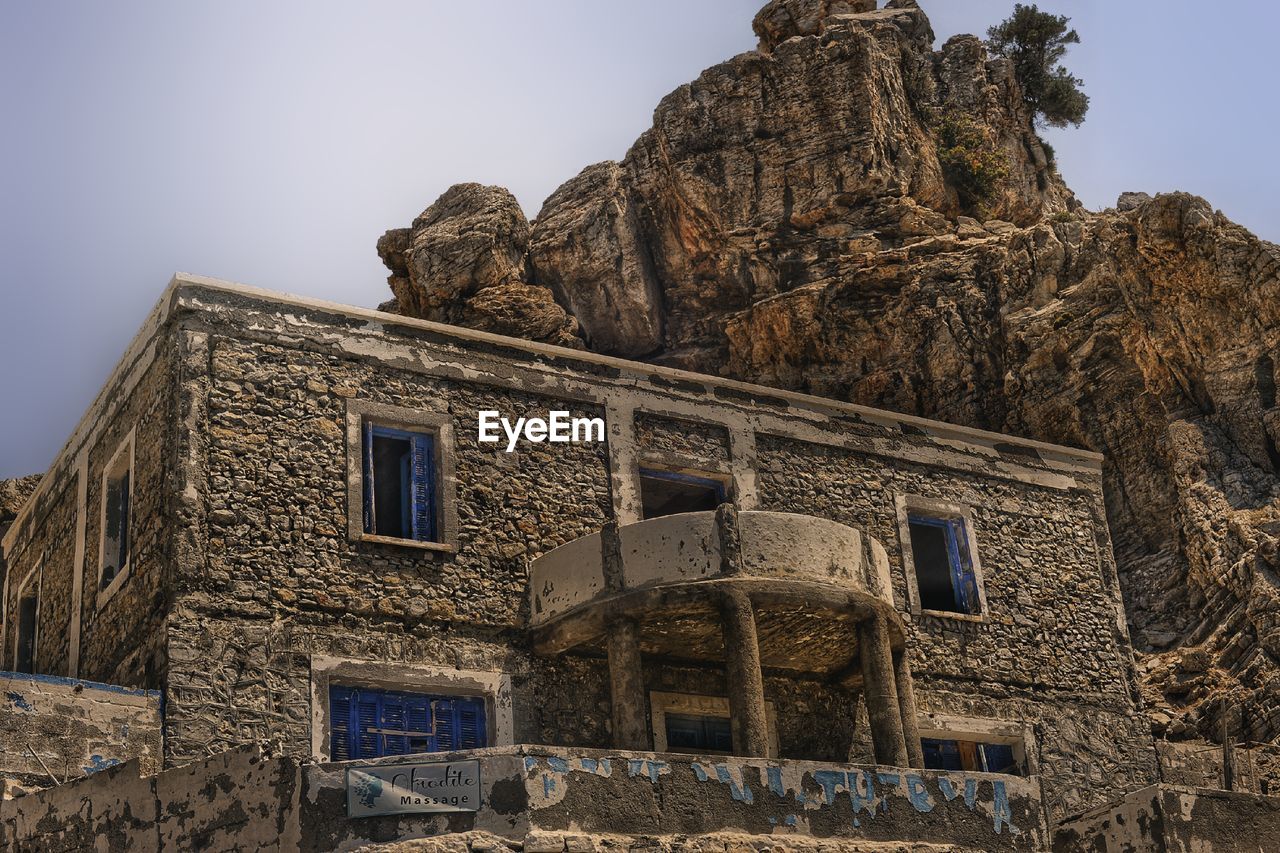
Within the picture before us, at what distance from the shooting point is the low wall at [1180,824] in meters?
15.1

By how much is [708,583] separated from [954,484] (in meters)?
6.33

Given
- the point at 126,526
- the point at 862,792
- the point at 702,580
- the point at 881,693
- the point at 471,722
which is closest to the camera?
the point at 862,792

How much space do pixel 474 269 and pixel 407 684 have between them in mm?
15853

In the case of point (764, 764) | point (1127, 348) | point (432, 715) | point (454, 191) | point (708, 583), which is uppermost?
point (454, 191)

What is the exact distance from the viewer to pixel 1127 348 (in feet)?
89.7

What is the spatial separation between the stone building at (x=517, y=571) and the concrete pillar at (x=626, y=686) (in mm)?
33

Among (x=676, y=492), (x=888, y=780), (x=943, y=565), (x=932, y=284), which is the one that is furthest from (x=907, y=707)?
(x=932, y=284)

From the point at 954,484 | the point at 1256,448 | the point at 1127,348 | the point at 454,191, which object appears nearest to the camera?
the point at 954,484

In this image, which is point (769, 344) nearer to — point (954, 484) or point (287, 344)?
point (954, 484)

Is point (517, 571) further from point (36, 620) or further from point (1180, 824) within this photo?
point (1180, 824)

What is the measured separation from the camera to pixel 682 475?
1939 centimetres

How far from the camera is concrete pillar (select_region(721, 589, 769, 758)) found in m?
15.4

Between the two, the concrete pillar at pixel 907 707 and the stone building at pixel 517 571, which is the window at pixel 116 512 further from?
the concrete pillar at pixel 907 707

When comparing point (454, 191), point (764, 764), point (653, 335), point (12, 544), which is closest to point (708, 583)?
point (764, 764)
